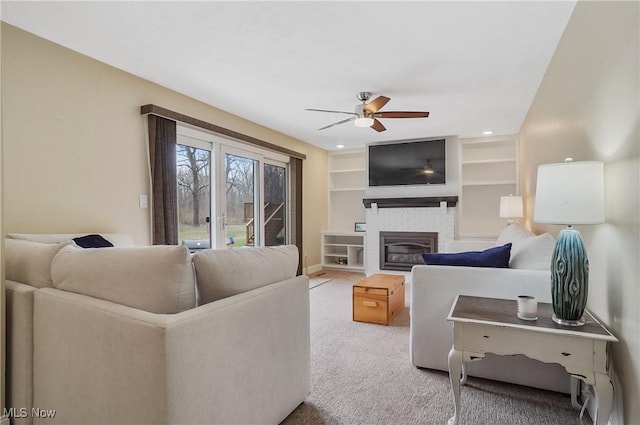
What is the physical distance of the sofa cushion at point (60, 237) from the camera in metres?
2.10

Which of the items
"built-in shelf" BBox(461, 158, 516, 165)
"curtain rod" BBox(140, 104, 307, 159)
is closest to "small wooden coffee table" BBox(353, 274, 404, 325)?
"curtain rod" BBox(140, 104, 307, 159)

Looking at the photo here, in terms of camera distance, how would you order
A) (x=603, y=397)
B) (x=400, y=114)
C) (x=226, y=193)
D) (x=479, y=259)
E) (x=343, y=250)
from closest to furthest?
1. (x=603, y=397)
2. (x=479, y=259)
3. (x=400, y=114)
4. (x=226, y=193)
5. (x=343, y=250)

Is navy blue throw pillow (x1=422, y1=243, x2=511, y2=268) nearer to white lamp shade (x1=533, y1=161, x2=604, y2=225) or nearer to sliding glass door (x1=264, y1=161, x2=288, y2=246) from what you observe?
white lamp shade (x1=533, y1=161, x2=604, y2=225)

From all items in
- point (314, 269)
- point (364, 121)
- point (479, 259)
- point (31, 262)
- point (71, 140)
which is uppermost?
point (364, 121)

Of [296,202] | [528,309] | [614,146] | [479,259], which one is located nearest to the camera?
[614,146]

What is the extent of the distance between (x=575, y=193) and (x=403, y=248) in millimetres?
4320

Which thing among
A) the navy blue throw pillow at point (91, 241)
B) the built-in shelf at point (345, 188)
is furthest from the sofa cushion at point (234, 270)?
the built-in shelf at point (345, 188)

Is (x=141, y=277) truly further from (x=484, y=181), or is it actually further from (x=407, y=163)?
(x=484, y=181)

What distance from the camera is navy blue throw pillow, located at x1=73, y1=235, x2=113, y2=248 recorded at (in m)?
2.27

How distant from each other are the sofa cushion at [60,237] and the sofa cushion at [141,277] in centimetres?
105

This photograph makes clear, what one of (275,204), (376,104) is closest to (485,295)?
(376,104)

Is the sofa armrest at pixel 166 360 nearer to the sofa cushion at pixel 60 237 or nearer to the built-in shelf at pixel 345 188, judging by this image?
the sofa cushion at pixel 60 237

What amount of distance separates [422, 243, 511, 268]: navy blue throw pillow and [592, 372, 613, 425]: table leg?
2.68 ft

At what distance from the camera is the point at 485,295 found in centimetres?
205
